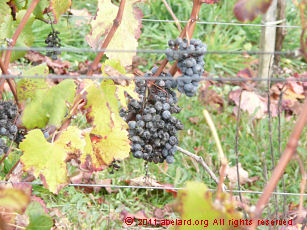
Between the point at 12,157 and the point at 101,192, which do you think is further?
the point at 101,192

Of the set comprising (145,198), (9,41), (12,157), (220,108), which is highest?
(220,108)

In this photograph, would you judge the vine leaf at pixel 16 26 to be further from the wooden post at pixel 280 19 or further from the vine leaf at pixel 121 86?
the wooden post at pixel 280 19

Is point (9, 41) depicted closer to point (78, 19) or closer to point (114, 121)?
point (114, 121)

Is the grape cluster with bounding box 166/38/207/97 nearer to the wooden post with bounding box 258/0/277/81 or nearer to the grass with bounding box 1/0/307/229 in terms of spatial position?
the grass with bounding box 1/0/307/229

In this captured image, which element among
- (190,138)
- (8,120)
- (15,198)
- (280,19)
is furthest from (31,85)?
(280,19)

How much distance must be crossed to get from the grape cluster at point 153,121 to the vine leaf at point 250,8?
1.76 feet

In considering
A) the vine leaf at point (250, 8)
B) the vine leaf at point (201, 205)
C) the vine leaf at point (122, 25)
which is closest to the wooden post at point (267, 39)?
the vine leaf at point (122, 25)

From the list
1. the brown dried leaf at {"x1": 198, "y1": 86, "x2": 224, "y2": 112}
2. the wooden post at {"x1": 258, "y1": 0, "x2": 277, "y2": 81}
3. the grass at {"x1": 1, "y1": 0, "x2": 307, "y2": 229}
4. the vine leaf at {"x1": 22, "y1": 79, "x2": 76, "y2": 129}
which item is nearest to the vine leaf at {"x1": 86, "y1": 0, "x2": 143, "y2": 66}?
the vine leaf at {"x1": 22, "y1": 79, "x2": 76, "y2": 129}

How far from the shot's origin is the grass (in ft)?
6.42

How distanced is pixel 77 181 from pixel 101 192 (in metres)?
0.13

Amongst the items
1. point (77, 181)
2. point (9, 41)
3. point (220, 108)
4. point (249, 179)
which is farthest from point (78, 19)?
point (9, 41)

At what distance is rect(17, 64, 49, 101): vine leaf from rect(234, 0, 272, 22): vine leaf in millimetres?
715

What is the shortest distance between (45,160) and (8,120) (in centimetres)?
34

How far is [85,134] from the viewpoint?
1.10 metres
